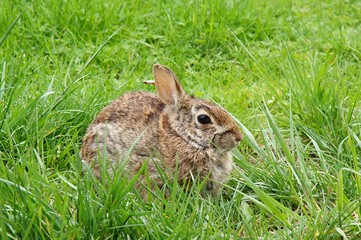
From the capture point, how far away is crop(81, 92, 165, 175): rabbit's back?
469 centimetres

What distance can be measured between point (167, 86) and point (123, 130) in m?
0.41

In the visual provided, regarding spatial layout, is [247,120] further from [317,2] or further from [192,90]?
[317,2]

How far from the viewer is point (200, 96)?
589 cm

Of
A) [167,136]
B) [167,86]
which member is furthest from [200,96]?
[167,136]

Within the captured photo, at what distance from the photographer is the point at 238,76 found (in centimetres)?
641

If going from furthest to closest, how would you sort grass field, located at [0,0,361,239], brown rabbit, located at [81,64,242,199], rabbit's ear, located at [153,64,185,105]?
rabbit's ear, located at [153,64,185,105] → brown rabbit, located at [81,64,242,199] → grass field, located at [0,0,361,239]

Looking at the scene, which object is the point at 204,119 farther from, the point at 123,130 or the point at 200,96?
the point at 200,96

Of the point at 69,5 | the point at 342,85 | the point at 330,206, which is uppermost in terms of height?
the point at 69,5

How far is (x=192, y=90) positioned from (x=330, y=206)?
→ 2.05 m

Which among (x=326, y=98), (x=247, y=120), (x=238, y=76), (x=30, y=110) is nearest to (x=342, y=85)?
(x=326, y=98)

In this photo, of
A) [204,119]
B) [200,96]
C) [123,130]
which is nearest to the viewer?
[204,119]

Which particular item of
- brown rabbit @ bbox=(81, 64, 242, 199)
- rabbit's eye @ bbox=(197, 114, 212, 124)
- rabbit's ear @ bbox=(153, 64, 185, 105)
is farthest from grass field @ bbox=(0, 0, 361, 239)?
rabbit's ear @ bbox=(153, 64, 185, 105)

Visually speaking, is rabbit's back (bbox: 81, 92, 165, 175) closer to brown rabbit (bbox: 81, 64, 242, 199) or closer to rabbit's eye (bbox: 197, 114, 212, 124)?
brown rabbit (bbox: 81, 64, 242, 199)

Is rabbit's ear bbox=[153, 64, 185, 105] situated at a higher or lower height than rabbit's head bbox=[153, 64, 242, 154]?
higher
